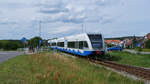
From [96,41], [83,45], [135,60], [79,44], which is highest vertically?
[96,41]

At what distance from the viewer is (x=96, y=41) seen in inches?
840

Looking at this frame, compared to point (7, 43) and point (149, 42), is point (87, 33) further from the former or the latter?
A: point (7, 43)

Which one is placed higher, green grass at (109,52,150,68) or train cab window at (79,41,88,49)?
train cab window at (79,41,88,49)

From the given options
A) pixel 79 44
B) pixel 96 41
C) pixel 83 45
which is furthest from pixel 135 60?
pixel 79 44

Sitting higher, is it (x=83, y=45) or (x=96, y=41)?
(x=96, y=41)

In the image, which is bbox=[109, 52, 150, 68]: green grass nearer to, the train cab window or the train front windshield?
the train front windshield

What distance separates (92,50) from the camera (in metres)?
20.7

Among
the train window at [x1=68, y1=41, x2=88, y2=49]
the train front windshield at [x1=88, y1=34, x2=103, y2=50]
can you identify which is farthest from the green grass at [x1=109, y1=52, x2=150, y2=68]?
the train window at [x1=68, y1=41, x2=88, y2=49]

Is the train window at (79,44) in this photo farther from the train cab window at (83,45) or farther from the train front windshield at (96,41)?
the train front windshield at (96,41)

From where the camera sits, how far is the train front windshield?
2112 centimetres

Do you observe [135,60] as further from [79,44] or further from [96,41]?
[79,44]

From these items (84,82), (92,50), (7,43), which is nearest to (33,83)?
(84,82)

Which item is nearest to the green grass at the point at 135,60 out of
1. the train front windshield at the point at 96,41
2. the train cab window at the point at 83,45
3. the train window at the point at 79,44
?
the train front windshield at the point at 96,41

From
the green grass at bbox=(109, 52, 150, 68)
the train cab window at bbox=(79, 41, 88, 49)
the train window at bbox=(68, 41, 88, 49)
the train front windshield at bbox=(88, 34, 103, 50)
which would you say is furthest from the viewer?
the train window at bbox=(68, 41, 88, 49)
